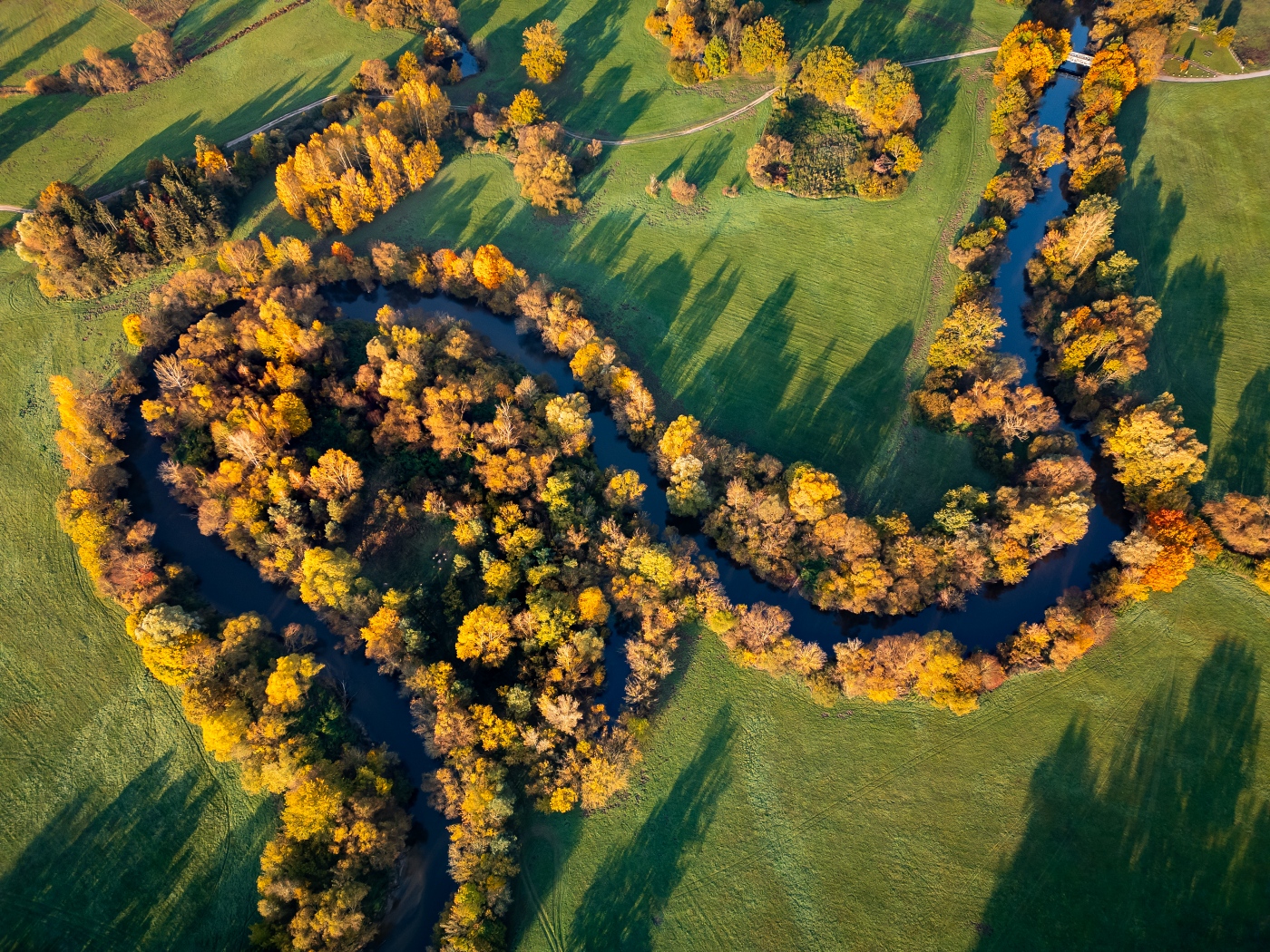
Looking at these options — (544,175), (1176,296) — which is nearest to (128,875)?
(544,175)

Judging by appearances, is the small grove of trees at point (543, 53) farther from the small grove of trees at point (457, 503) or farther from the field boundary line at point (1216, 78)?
the field boundary line at point (1216, 78)

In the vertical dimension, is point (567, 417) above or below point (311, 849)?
above

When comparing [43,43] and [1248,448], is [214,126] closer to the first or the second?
[43,43]

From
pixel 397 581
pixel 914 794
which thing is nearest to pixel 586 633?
pixel 397 581

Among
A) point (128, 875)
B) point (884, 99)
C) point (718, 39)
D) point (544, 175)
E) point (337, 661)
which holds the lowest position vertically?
point (128, 875)

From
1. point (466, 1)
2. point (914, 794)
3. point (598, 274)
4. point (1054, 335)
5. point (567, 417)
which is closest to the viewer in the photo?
point (914, 794)

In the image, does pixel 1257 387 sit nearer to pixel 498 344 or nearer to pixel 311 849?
pixel 498 344

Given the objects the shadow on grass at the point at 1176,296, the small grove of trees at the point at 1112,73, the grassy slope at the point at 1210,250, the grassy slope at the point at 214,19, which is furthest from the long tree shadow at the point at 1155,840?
the grassy slope at the point at 214,19
